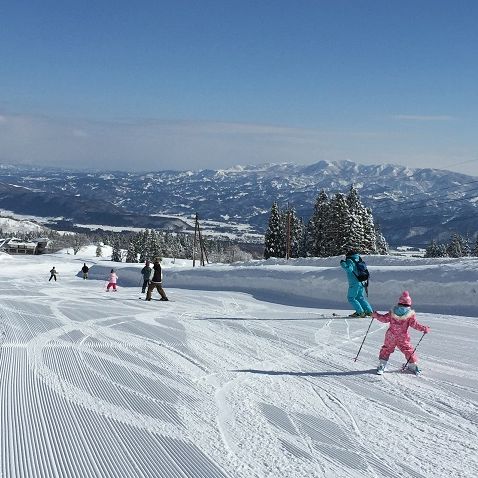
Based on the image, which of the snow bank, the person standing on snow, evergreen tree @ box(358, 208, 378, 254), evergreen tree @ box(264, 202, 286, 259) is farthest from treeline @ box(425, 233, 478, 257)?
the person standing on snow

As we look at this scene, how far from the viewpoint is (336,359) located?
881cm

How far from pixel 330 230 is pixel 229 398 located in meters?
48.3

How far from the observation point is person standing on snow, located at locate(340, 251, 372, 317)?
1305 centimetres

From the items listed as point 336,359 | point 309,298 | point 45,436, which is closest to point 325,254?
point 309,298

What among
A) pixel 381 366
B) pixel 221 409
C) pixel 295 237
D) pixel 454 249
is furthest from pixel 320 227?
pixel 221 409

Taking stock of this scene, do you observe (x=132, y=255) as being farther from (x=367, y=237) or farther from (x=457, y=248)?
(x=367, y=237)

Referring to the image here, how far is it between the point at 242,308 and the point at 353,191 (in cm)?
4279

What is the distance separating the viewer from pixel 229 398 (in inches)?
255

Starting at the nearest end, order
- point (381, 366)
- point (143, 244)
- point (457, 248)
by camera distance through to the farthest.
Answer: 1. point (381, 366)
2. point (457, 248)
3. point (143, 244)

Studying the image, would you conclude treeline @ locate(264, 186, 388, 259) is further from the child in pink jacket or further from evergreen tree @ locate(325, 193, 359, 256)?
the child in pink jacket

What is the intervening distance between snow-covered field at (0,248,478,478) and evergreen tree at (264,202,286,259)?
4682 cm

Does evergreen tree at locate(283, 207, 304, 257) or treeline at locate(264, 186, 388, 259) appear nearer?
treeline at locate(264, 186, 388, 259)

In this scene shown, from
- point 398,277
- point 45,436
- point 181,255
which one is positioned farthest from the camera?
point 181,255

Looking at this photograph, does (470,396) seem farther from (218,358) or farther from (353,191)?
(353,191)
